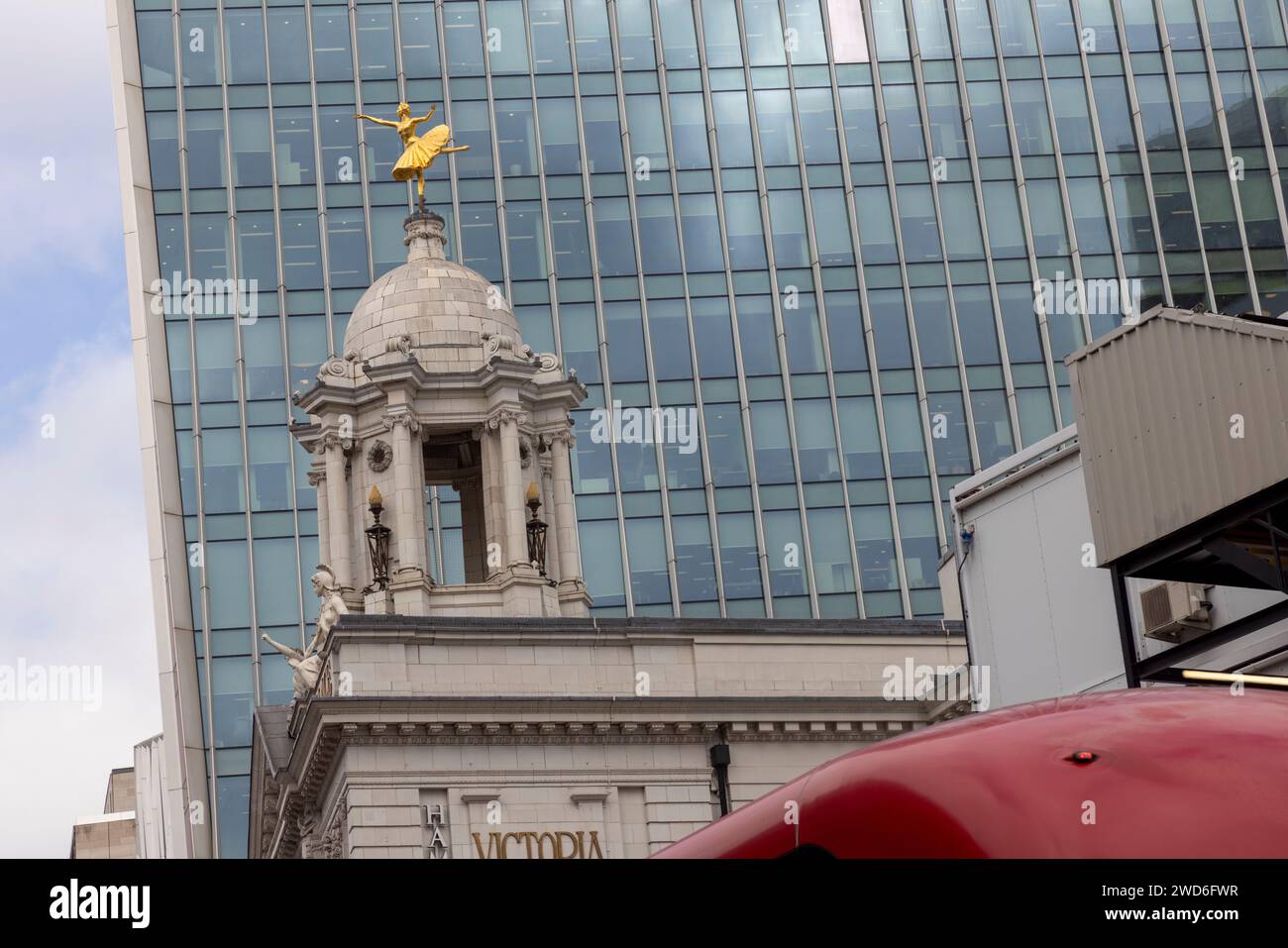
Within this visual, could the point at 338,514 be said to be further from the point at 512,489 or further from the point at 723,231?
the point at 723,231

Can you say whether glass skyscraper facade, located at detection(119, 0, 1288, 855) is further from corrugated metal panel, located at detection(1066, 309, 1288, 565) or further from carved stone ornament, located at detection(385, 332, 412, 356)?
corrugated metal panel, located at detection(1066, 309, 1288, 565)

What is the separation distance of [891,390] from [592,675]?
4177 centimetres

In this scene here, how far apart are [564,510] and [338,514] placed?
4408 millimetres

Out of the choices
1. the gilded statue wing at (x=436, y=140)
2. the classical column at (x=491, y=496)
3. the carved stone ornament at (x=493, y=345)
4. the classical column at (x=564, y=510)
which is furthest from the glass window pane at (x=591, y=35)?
the classical column at (x=491, y=496)

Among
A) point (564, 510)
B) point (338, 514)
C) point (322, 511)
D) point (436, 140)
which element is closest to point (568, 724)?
point (564, 510)

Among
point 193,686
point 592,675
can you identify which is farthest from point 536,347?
point 592,675

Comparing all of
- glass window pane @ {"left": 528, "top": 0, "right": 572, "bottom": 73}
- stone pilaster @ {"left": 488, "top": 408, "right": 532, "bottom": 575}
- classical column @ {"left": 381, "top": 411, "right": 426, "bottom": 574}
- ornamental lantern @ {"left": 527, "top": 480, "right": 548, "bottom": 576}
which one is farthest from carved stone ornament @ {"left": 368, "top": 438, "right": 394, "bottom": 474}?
glass window pane @ {"left": 528, "top": 0, "right": 572, "bottom": 73}

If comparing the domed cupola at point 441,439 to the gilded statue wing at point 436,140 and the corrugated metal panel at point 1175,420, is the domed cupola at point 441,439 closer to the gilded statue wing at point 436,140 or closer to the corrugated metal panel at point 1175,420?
the gilded statue wing at point 436,140

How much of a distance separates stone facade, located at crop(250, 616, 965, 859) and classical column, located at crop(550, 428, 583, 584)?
5527 mm

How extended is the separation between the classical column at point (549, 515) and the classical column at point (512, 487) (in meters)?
1.08

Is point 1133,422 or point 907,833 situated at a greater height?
point 1133,422

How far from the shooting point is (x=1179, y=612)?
24.9 m

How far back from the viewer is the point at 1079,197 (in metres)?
81.6
